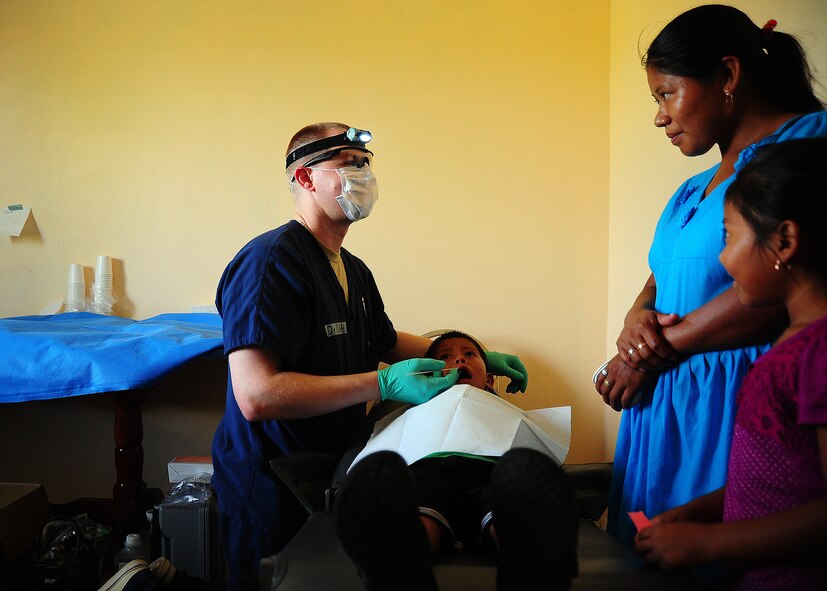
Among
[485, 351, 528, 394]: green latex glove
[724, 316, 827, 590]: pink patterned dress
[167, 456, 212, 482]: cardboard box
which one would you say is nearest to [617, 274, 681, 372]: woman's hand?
[724, 316, 827, 590]: pink patterned dress

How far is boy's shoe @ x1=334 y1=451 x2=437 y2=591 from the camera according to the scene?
2.20 ft

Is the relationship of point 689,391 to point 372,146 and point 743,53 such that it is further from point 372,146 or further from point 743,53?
point 372,146

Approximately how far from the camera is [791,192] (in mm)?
735

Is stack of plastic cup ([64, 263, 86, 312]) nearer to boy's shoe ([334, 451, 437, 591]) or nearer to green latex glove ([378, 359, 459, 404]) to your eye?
green latex glove ([378, 359, 459, 404])

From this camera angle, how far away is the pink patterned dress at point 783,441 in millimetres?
687

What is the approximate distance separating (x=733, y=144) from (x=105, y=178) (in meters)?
2.22

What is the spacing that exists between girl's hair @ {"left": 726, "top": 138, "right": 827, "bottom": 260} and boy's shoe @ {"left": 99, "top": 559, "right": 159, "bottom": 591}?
1467 millimetres

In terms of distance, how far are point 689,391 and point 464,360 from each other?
725mm

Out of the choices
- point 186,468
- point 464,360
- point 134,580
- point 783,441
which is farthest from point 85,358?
point 783,441

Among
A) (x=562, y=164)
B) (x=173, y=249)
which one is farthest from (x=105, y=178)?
(x=562, y=164)

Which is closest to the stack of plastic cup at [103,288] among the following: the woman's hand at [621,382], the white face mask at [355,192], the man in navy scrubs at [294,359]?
the man in navy scrubs at [294,359]

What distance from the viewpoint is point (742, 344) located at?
3.03 feet

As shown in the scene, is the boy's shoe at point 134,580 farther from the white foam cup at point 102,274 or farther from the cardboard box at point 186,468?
the white foam cup at point 102,274

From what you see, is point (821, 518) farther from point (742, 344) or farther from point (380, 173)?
point (380, 173)
